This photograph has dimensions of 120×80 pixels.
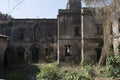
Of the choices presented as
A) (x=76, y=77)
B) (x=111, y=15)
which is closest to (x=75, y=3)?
(x=111, y=15)

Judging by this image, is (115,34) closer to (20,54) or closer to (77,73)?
(77,73)

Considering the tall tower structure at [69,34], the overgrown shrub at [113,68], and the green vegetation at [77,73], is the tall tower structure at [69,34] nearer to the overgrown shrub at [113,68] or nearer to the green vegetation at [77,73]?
the green vegetation at [77,73]

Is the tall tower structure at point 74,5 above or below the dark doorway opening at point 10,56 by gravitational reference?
above

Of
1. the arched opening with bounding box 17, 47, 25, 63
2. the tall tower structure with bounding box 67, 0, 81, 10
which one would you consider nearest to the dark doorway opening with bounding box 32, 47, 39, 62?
the arched opening with bounding box 17, 47, 25, 63

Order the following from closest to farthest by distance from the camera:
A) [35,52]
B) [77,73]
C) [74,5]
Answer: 1. [77,73]
2. [74,5]
3. [35,52]

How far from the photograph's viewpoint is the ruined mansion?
1054 inches

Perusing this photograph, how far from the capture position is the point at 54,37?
30.9m

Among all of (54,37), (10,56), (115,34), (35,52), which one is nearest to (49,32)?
(54,37)

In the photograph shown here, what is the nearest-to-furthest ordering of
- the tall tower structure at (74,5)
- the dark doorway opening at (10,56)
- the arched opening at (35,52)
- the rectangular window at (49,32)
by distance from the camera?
1. the dark doorway opening at (10,56)
2. the tall tower structure at (74,5)
3. the rectangular window at (49,32)
4. the arched opening at (35,52)

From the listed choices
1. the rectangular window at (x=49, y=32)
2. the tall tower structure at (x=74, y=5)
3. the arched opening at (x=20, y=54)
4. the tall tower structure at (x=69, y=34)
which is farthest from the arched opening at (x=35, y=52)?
the tall tower structure at (x=74, y=5)

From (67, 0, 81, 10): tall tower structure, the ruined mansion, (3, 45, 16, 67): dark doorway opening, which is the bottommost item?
(3, 45, 16, 67): dark doorway opening

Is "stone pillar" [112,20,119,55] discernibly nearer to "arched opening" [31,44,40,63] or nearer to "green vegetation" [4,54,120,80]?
"green vegetation" [4,54,120,80]

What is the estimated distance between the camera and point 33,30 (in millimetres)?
31422

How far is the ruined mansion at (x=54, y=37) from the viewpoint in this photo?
87.9 feet
